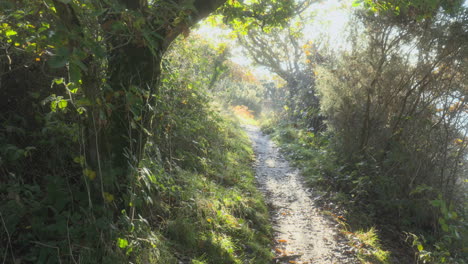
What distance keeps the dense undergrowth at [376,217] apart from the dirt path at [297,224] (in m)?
0.24

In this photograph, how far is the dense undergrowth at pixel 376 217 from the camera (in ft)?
14.8

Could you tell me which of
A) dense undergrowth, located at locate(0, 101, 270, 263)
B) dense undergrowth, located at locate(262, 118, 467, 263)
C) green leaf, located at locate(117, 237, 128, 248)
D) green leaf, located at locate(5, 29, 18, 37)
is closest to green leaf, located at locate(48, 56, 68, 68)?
green leaf, located at locate(5, 29, 18, 37)

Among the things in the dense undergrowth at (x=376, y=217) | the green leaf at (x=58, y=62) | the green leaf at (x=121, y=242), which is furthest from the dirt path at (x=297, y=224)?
the green leaf at (x=58, y=62)

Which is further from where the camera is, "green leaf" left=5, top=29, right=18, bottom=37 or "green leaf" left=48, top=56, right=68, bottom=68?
"green leaf" left=5, top=29, right=18, bottom=37

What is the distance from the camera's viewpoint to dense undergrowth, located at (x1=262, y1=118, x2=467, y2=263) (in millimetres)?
4504

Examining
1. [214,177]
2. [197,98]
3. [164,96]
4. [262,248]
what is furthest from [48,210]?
[197,98]

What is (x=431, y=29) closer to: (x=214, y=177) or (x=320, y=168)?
(x=320, y=168)

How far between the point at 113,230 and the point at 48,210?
577mm

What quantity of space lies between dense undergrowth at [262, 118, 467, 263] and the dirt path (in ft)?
0.80

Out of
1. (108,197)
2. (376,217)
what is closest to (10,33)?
(108,197)

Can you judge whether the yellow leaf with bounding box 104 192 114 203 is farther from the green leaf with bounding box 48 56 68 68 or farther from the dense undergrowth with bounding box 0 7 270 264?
the green leaf with bounding box 48 56 68 68

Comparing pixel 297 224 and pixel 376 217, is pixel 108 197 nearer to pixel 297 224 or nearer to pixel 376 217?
pixel 297 224

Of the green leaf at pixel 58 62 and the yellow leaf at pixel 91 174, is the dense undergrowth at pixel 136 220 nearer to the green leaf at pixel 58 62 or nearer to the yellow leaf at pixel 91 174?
the yellow leaf at pixel 91 174

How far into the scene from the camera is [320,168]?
25.8ft
